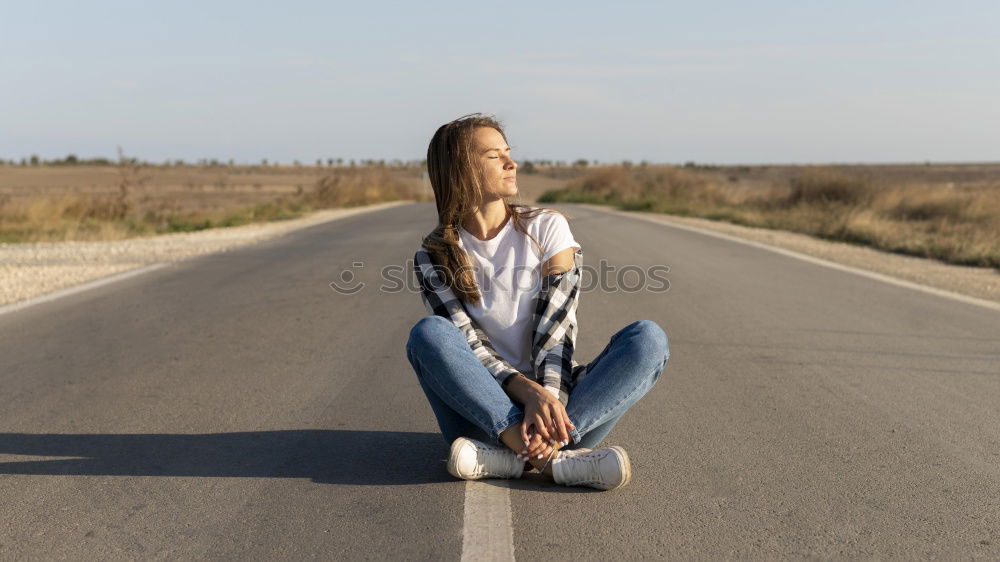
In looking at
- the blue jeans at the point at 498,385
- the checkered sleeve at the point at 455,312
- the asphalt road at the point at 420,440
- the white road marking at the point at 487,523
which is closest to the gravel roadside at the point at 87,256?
the asphalt road at the point at 420,440

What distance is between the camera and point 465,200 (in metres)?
3.98

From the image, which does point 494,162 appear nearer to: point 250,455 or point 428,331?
point 428,331

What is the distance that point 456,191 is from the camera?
3.96m

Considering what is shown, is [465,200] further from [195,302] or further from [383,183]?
[383,183]

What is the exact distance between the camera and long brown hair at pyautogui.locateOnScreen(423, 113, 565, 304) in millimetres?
3932

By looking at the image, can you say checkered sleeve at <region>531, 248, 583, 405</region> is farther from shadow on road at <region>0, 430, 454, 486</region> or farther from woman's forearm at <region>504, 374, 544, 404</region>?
shadow on road at <region>0, 430, 454, 486</region>

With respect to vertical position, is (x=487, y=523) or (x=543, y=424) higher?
(x=543, y=424)

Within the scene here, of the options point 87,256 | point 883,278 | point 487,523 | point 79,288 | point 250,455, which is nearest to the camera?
point 487,523

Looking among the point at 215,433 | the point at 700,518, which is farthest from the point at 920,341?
the point at 215,433

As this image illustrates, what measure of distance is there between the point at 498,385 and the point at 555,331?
0.33 m

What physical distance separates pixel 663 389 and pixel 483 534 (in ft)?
8.43

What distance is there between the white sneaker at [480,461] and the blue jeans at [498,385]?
65 mm

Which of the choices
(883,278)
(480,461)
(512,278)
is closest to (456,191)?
(512,278)

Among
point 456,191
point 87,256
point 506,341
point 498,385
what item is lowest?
point 87,256
